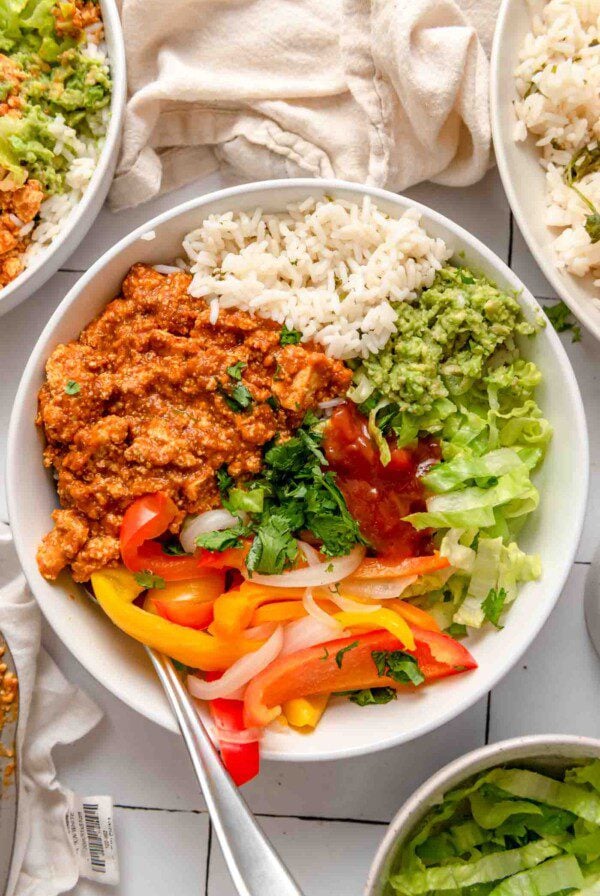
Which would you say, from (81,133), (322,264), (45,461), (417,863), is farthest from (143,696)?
(81,133)

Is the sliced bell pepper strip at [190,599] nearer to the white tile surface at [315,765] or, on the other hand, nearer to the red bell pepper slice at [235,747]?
the red bell pepper slice at [235,747]

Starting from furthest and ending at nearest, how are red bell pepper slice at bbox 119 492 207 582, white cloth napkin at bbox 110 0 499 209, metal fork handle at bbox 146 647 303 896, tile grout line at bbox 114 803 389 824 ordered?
tile grout line at bbox 114 803 389 824, white cloth napkin at bbox 110 0 499 209, red bell pepper slice at bbox 119 492 207 582, metal fork handle at bbox 146 647 303 896

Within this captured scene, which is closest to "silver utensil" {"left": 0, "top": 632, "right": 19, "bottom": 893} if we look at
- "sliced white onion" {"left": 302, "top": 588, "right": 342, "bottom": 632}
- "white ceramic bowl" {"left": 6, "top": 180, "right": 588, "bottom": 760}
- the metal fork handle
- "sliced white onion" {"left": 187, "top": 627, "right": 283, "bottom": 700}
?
"white ceramic bowl" {"left": 6, "top": 180, "right": 588, "bottom": 760}

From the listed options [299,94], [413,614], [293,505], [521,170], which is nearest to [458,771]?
[413,614]

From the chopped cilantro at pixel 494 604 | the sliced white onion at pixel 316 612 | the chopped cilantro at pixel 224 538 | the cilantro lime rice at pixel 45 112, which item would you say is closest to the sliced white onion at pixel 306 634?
the sliced white onion at pixel 316 612

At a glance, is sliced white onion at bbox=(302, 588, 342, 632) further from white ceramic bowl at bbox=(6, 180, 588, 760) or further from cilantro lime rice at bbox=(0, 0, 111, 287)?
cilantro lime rice at bbox=(0, 0, 111, 287)
